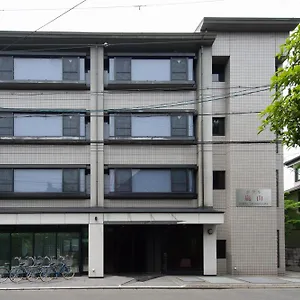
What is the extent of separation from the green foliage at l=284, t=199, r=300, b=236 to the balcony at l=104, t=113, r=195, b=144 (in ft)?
44.7

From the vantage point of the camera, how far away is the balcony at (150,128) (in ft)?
87.7

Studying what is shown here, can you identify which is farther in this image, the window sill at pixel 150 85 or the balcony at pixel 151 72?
the balcony at pixel 151 72

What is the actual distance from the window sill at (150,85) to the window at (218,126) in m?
2.32

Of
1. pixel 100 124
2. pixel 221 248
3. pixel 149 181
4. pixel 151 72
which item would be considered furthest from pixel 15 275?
pixel 151 72

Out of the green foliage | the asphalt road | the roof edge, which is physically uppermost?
the roof edge

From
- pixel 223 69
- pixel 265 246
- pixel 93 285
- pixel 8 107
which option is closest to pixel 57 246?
pixel 93 285

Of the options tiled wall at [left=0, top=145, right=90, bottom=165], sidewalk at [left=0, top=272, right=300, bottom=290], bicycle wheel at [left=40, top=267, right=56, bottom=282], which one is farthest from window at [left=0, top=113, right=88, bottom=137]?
sidewalk at [left=0, top=272, right=300, bottom=290]

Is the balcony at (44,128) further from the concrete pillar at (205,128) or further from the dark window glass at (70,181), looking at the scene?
the concrete pillar at (205,128)

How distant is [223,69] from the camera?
28.6 metres

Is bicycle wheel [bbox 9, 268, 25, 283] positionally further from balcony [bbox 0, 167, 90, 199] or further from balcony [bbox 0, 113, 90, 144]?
balcony [bbox 0, 113, 90, 144]

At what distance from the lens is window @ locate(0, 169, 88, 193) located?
26.2 meters

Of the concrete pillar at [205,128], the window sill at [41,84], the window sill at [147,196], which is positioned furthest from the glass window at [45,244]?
the concrete pillar at [205,128]

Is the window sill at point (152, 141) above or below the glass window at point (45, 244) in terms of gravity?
above

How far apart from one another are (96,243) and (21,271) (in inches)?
145
